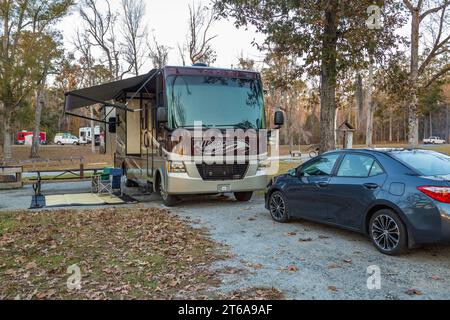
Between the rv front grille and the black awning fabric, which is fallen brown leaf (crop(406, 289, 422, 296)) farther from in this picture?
the black awning fabric

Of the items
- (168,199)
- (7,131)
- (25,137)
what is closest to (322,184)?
(168,199)

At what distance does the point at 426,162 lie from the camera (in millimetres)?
5812

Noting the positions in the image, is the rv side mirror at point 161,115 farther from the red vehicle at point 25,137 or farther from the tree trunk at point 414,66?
the red vehicle at point 25,137

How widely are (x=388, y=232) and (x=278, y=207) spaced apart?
2.75m

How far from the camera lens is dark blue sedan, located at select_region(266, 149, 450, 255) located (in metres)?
5.11

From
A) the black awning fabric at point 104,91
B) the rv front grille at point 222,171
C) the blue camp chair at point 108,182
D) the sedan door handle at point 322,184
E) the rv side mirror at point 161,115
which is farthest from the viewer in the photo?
the blue camp chair at point 108,182

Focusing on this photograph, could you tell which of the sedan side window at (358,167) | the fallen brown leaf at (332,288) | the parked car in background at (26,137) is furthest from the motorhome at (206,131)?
the parked car in background at (26,137)

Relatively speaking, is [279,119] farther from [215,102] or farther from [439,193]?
[439,193]

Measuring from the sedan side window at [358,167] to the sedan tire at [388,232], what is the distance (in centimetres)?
66

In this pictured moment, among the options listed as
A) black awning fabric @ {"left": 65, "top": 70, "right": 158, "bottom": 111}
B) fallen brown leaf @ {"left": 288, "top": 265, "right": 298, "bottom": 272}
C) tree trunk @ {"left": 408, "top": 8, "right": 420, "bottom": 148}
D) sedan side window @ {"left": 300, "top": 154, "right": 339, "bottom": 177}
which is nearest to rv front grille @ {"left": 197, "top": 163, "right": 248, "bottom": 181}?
sedan side window @ {"left": 300, "top": 154, "right": 339, "bottom": 177}

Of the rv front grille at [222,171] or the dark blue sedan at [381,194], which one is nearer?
the dark blue sedan at [381,194]

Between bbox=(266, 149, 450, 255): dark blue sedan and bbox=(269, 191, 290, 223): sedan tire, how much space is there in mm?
245

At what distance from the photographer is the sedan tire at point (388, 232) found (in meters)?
5.36

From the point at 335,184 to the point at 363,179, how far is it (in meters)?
0.58
